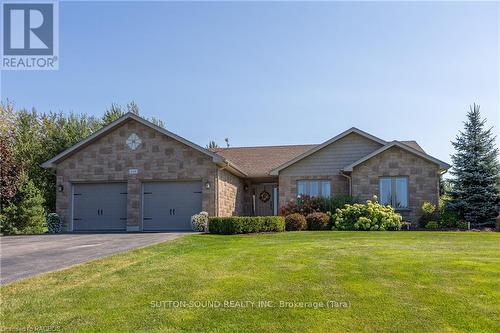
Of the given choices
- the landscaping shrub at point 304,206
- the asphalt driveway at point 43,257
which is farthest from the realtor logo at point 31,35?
the landscaping shrub at point 304,206

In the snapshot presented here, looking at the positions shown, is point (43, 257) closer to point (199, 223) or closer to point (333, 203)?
point (199, 223)

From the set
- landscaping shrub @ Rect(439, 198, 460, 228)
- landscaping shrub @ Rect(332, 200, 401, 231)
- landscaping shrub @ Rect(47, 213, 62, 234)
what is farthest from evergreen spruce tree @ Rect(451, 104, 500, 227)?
landscaping shrub @ Rect(47, 213, 62, 234)

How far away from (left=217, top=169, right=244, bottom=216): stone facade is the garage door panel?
183 inches

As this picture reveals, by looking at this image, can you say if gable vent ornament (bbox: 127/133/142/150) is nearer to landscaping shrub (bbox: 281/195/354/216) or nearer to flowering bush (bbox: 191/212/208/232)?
flowering bush (bbox: 191/212/208/232)

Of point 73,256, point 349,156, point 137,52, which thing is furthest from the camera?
point 349,156

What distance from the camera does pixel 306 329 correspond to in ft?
16.6

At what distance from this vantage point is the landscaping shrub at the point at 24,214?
21.3 meters

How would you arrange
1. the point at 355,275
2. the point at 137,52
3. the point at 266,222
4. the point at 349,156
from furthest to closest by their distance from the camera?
the point at 349,156 → the point at 266,222 → the point at 137,52 → the point at 355,275

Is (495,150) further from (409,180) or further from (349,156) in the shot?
(349,156)

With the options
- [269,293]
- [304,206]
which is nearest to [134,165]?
[304,206]

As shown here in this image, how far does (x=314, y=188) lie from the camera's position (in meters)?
23.0

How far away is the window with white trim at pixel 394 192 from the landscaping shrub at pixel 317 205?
5.28 ft

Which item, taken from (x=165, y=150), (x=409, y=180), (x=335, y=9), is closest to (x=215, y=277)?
(x=335, y=9)

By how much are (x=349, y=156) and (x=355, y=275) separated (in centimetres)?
1596
